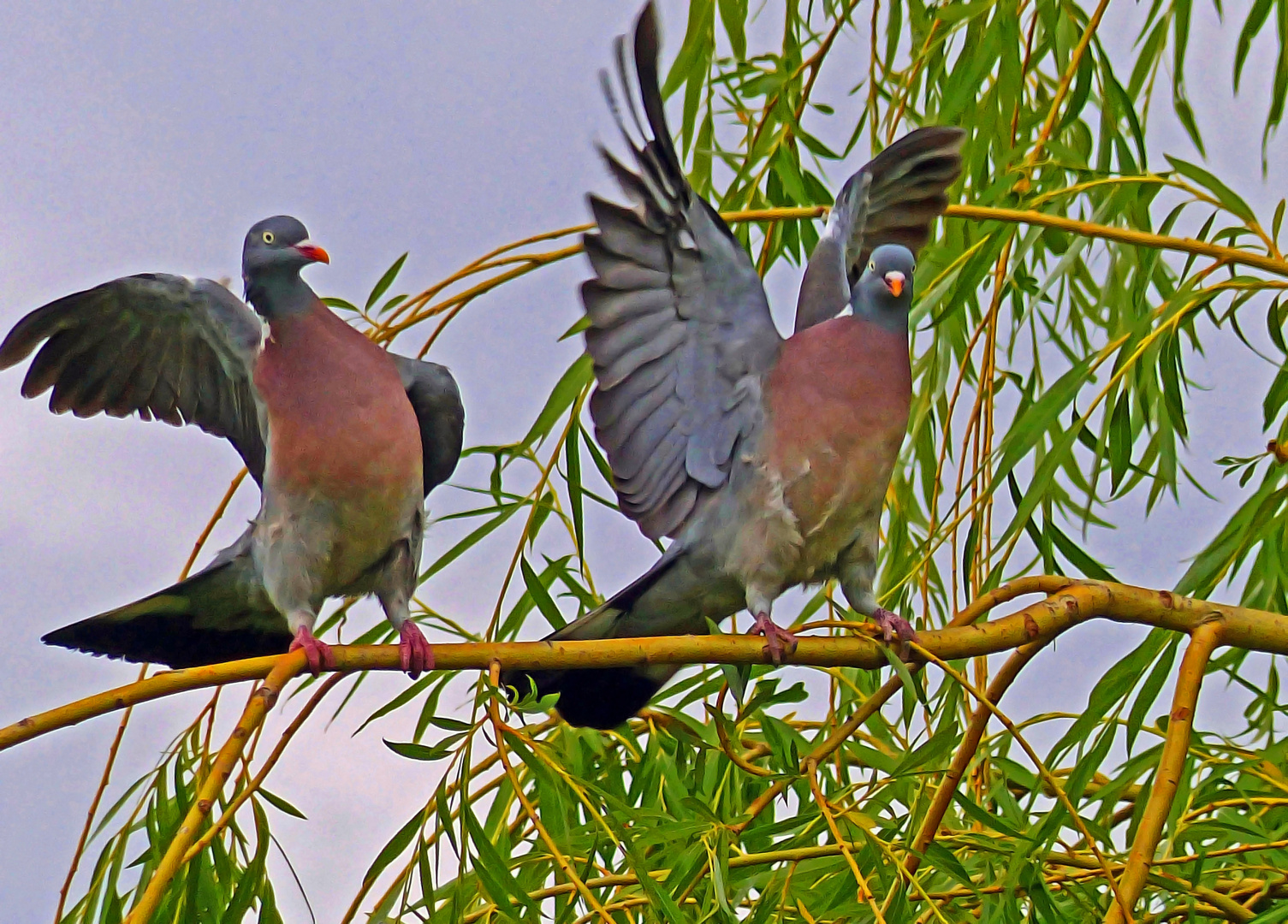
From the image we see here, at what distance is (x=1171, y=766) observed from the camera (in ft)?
4.92

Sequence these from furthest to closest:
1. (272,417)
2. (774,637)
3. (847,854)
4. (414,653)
Answer: (272,417), (414,653), (774,637), (847,854)

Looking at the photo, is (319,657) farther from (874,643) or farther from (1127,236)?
(1127,236)

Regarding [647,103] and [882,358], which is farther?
[882,358]

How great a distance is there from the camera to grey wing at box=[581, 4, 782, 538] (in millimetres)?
1800

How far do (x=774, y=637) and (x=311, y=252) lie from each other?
30.2 inches

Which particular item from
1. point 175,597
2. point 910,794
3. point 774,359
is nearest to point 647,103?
point 774,359

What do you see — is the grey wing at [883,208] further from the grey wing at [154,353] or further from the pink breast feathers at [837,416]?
the grey wing at [154,353]

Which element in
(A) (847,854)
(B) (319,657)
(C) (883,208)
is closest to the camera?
(A) (847,854)

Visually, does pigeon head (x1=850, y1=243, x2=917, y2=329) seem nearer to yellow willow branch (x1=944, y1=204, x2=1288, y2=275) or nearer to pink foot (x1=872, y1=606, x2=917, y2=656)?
yellow willow branch (x1=944, y1=204, x2=1288, y2=275)

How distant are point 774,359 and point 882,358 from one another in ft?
0.45

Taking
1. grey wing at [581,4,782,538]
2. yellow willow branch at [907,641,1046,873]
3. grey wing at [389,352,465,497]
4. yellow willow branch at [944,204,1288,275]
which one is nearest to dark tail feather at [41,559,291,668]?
grey wing at [389,352,465,497]

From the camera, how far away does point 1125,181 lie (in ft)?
6.03

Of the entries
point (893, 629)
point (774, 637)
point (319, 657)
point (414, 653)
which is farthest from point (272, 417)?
point (893, 629)

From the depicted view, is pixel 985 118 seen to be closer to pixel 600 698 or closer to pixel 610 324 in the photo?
pixel 610 324
